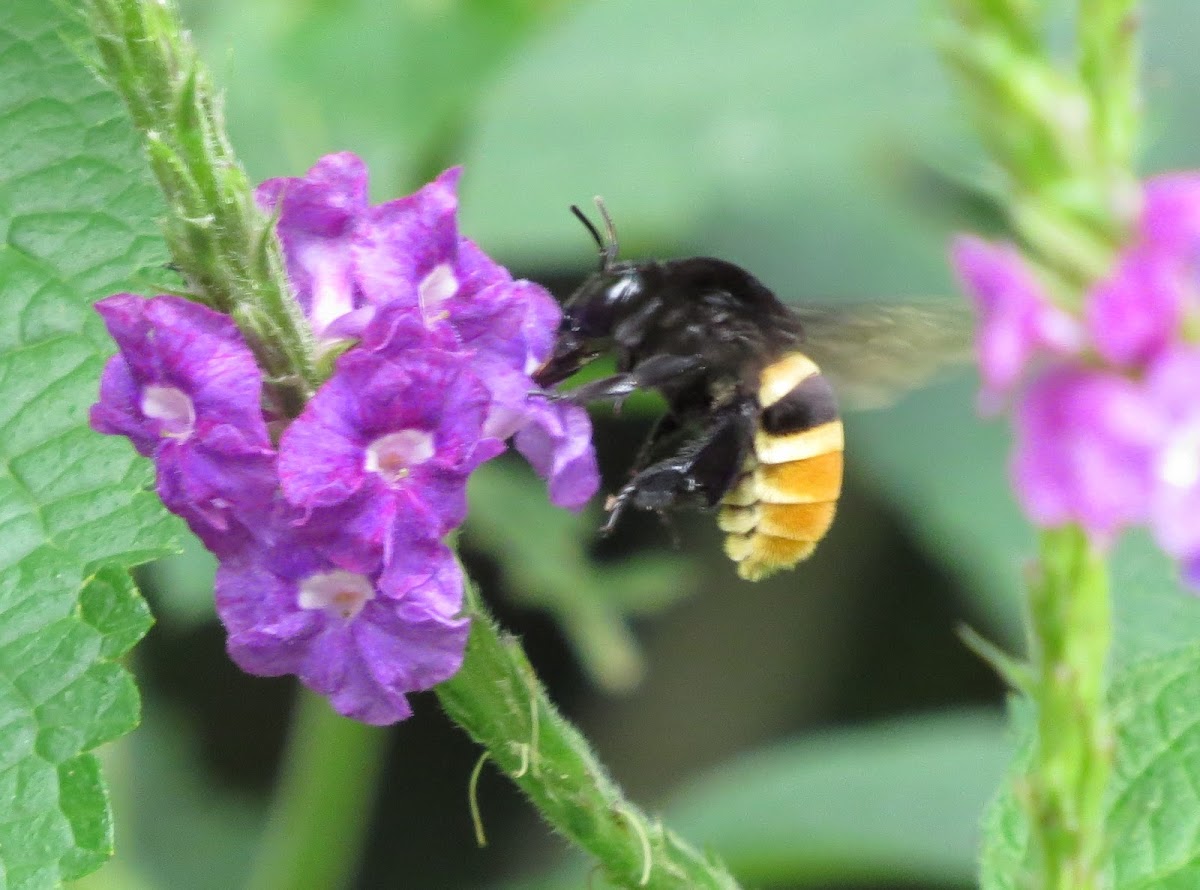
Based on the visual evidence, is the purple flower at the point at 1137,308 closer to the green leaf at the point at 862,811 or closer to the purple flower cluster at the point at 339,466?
the purple flower cluster at the point at 339,466

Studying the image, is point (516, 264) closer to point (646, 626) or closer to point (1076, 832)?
point (646, 626)

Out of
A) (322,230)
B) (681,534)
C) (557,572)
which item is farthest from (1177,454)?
(681,534)

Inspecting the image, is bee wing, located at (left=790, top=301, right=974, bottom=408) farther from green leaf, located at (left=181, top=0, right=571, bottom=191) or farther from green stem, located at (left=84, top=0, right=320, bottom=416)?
green leaf, located at (left=181, top=0, right=571, bottom=191)

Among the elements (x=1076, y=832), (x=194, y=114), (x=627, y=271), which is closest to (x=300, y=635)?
(x=194, y=114)

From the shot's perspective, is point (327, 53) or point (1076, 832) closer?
point (1076, 832)

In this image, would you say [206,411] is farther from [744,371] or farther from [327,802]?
[327,802]

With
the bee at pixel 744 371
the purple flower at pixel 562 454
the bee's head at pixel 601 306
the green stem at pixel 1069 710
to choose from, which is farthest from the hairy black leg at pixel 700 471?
the green stem at pixel 1069 710
